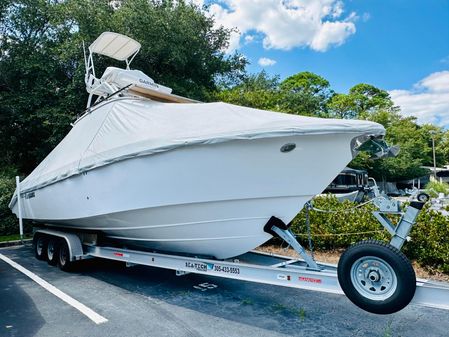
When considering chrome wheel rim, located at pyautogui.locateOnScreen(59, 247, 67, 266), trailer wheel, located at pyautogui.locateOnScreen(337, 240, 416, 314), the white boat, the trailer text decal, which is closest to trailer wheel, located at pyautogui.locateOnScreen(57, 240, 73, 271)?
chrome wheel rim, located at pyautogui.locateOnScreen(59, 247, 67, 266)

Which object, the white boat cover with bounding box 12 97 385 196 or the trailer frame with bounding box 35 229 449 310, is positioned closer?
the trailer frame with bounding box 35 229 449 310

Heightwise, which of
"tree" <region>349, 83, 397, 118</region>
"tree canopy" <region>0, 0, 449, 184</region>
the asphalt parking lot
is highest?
"tree" <region>349, 83, 397, 118</region>

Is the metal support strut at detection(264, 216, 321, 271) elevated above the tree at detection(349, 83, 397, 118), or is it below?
below

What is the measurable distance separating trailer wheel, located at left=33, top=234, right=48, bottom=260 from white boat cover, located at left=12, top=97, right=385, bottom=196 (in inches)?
57.3

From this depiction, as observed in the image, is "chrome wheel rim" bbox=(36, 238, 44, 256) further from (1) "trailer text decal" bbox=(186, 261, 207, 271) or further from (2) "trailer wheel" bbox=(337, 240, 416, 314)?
(2) "trailer wheel" bbox=(337, 240, 416, 314)

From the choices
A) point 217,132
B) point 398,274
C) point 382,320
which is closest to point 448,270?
point 382,320

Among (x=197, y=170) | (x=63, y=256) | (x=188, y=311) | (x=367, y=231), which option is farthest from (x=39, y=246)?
(x=367, y=231)

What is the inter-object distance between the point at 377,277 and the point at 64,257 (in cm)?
507

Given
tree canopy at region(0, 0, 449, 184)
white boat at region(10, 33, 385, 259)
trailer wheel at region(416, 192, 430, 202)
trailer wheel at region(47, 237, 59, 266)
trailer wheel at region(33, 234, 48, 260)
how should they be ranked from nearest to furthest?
trailer wheel at region(416, 192, 430, 202), white boat at region(10, 33, 385, 259), trailer wheel at region(47, 237, 59, 266), trailer wheel at region(33, 234, 48, 260), tree canopy at region(0, 0, 449, 184)

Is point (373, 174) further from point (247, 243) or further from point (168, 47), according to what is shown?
point (247, 243)

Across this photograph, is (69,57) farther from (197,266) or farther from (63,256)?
(197,266)

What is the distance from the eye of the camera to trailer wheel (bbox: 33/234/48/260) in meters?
6.84

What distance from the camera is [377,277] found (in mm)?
3029

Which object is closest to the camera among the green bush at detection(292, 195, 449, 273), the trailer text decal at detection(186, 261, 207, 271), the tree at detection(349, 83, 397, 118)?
the trailer text decal at detection(186, 261, 207, 271)
